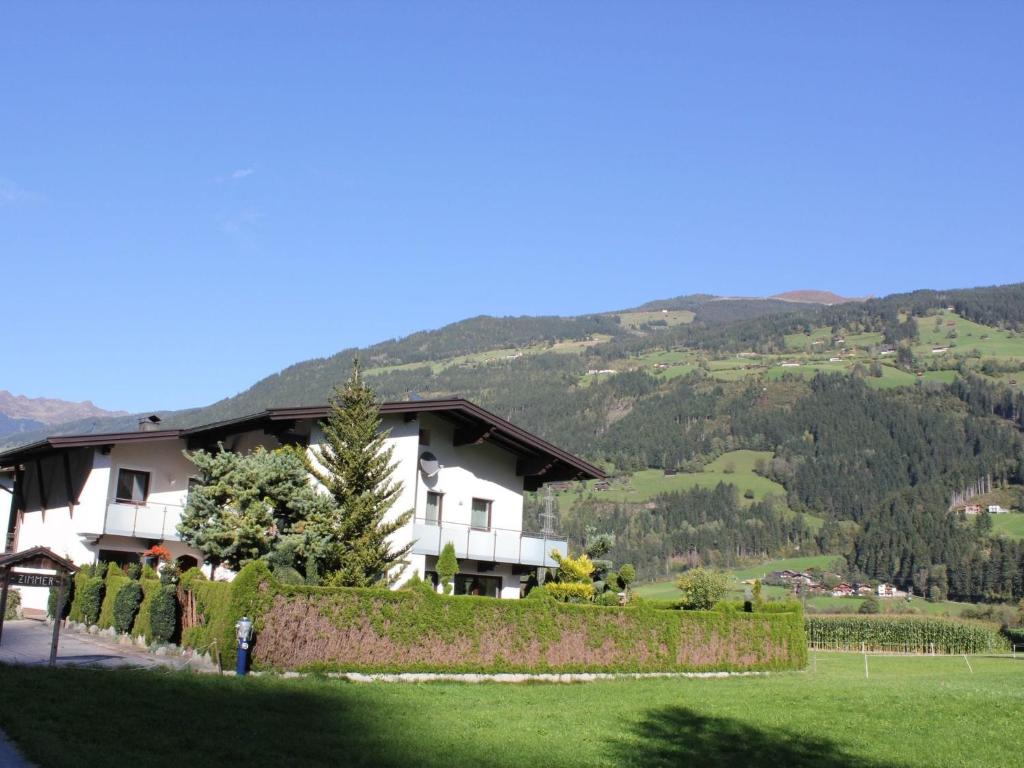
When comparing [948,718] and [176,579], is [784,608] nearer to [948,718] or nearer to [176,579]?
[948,718]

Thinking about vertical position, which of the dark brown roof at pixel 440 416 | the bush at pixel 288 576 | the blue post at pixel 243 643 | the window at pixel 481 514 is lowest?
the blue post at pixel 243 643

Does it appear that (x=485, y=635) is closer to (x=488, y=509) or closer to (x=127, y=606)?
(x=127, y=606)

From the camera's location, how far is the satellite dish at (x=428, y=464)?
120 ft

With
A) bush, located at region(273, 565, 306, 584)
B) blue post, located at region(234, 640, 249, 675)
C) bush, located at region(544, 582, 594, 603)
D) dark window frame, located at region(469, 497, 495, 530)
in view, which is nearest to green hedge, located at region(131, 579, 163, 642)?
bush, located at region(273, 565, 306, 584)

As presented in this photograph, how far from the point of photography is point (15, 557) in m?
24.3

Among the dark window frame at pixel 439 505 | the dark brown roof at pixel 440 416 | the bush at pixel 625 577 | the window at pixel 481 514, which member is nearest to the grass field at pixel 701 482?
the bush at pixel 625 577

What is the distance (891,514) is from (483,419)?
115 m

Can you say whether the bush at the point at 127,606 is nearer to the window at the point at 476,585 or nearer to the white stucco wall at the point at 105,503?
the white stucco wall at the point at 105,503

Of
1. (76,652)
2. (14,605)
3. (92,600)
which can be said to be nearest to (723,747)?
(76,652)

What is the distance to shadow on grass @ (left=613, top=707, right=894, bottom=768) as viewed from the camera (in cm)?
1627

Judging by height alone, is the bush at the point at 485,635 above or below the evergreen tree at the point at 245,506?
below

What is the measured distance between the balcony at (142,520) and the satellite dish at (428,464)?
31.3 ft

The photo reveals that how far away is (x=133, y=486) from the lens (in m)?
39.9

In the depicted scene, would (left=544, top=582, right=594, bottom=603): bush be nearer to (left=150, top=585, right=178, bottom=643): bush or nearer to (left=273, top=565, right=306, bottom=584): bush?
(left=273, top=565, right=306, bottom=584): bush
